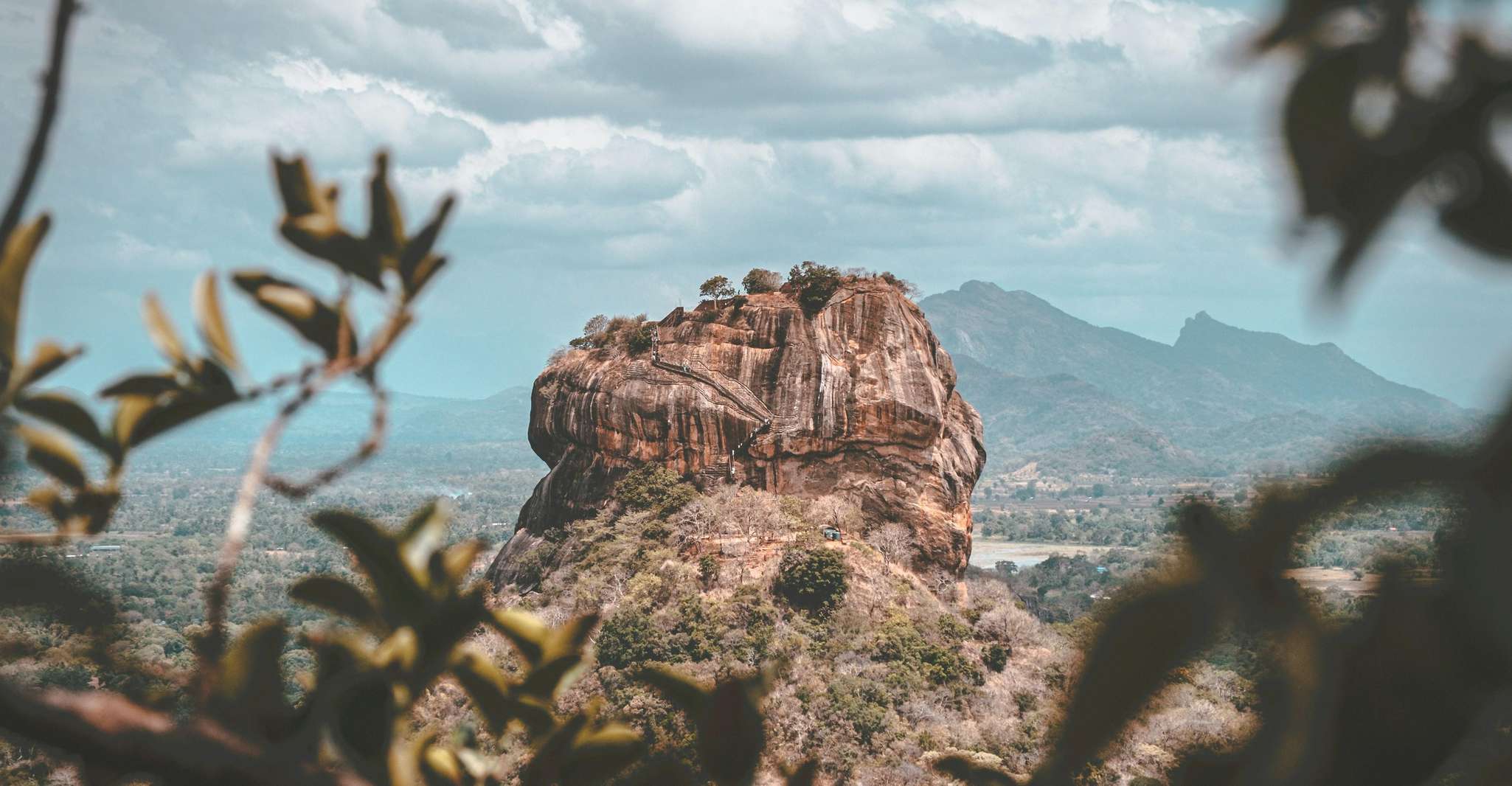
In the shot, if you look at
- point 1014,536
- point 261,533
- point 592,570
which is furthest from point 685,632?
point 1014,536

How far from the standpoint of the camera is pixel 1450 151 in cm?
62

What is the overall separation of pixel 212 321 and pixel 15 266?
15cm

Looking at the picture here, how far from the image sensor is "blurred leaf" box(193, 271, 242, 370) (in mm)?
974

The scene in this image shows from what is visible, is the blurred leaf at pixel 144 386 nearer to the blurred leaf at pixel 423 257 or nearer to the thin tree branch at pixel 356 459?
the thin tree branch at pixel 356 459

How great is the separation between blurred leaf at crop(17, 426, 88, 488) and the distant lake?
71151mm

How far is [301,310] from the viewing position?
3.28ft

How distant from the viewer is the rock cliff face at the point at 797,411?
84.7 ft

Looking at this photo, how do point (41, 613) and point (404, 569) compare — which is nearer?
point (404, 569)

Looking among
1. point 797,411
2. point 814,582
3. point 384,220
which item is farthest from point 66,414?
point 797,411

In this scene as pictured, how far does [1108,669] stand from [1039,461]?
580 ft

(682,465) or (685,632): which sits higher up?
(682,465)

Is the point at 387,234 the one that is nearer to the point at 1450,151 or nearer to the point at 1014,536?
the point at 1450,151

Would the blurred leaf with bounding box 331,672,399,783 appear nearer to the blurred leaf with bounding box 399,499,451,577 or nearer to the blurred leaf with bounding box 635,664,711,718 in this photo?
the blurred leaf with bounding box 399,499,451,577

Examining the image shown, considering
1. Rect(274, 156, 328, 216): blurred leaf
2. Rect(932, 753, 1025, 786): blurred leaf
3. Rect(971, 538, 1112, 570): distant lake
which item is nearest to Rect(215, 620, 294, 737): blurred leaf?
Rect(274, 156, 328, 216): blurred leaf
